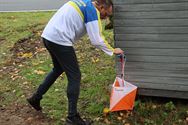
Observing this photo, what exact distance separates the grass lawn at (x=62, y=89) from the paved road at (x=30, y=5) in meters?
4.70

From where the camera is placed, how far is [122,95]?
189 inches

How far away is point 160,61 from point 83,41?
3.39 metres

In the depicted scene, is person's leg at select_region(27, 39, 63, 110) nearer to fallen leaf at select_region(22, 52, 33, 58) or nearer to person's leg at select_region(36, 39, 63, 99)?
person's leg at select_region(36, 39, 63, 99)

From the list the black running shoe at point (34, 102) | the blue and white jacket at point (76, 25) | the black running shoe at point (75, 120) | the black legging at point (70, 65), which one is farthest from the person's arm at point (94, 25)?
the black running shoe at point (34, 102)

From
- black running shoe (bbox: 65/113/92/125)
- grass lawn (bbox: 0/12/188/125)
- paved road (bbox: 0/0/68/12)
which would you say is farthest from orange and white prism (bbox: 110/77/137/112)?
paved road (bbox: 0/0/68/12)

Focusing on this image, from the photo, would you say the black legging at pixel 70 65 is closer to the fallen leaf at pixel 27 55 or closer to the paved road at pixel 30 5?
the fallen leaf at pixel 27 55

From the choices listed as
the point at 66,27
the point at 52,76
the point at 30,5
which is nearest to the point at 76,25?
the point at 66,27

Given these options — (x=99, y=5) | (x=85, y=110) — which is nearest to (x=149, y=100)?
(x=85, y=110)

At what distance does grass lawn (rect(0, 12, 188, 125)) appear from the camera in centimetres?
486

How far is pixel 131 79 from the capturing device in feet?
16.4

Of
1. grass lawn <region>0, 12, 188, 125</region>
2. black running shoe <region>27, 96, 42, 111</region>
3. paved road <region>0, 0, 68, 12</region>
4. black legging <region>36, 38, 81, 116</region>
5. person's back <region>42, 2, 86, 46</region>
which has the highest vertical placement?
person's back <region>42, 2, 86, 46</region>

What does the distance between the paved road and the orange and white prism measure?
333 inches

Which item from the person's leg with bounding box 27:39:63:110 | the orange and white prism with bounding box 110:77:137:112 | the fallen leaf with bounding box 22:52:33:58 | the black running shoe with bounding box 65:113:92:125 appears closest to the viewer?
the black running shoe with bounding box 65:113:92:125

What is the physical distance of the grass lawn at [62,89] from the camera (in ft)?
15.9
